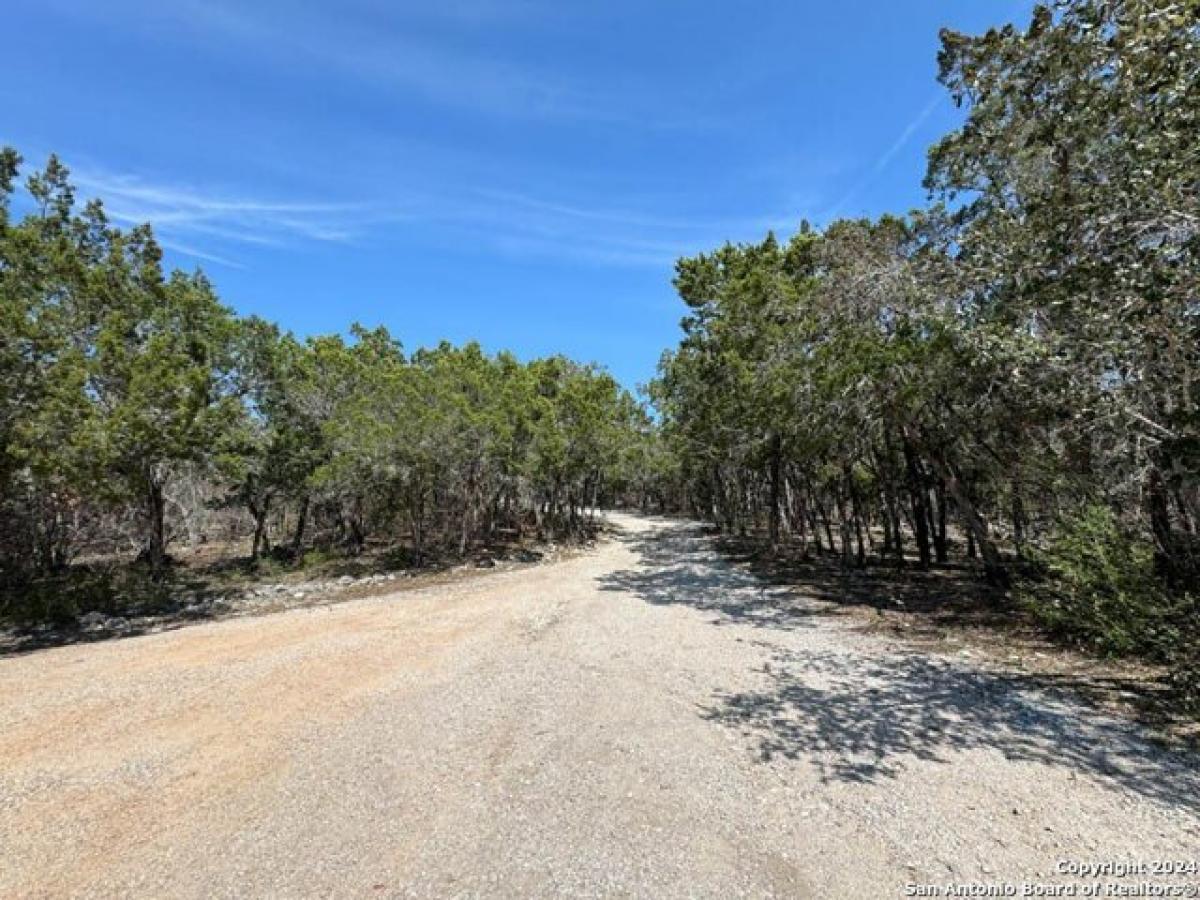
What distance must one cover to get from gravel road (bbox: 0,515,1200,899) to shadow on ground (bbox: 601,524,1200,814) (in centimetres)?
3

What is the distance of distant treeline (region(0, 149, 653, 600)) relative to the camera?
11.7 m

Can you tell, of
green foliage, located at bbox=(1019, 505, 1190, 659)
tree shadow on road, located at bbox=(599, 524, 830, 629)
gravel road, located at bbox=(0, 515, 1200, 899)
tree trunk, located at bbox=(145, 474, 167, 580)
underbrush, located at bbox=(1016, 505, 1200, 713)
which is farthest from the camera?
tree trunk, located at bbox=(145, 474, 167, 580)

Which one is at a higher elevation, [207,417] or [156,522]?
[207,417]

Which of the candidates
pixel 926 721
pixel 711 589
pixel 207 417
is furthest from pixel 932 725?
pixel 207 417

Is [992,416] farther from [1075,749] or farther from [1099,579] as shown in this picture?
[1075,749]

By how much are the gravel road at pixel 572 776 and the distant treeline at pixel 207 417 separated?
17.2ft

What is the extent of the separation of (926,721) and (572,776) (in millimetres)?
3501

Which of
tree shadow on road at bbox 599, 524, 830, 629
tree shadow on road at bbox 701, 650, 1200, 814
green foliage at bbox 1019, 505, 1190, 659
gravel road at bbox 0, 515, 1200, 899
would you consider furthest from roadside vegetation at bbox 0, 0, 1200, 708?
tree shadow on road at bbox 599, 524, 830, 629

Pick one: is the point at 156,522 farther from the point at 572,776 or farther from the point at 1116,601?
the point at 1116,601

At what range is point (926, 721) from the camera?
566cm

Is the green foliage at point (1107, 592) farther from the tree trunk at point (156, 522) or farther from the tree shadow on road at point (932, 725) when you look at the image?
the tree trunk at point (156, 522)

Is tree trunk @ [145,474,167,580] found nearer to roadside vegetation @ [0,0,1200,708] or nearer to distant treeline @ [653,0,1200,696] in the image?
roadside vegetation @ [0,0,1200,708]

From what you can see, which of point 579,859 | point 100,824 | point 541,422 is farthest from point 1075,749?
point 541,422

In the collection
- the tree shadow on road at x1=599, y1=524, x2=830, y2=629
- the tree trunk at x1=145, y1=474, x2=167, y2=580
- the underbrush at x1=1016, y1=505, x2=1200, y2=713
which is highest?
the tree trunk at x1=145, y1=474, x2=167, y2=580
